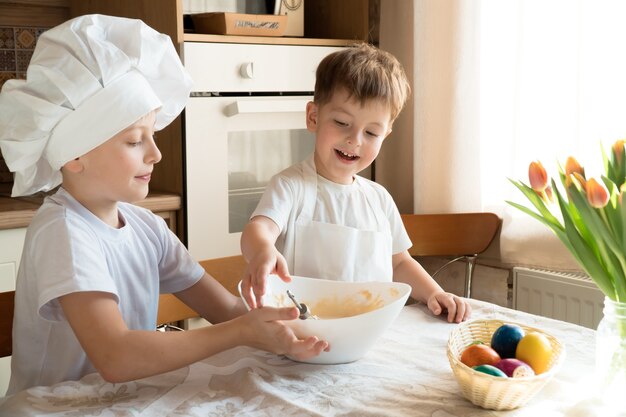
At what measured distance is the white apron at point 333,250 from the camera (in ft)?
4.65

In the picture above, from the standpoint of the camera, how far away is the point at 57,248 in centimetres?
111

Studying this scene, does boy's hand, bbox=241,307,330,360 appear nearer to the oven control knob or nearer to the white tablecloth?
the white tablecloth

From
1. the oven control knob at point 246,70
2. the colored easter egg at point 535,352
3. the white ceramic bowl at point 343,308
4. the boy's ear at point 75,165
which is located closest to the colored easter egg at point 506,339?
the colored easter egg at point 535,352

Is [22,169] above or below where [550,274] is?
above

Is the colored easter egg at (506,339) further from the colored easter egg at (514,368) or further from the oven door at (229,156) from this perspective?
the oven door at (229,156)

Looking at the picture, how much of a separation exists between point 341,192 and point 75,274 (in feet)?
1.84

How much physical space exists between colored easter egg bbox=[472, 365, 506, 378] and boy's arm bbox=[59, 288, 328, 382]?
0.19m

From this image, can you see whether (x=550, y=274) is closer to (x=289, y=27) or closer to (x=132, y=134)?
(x=289, y=27)

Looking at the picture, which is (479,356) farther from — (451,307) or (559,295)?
(559,295)

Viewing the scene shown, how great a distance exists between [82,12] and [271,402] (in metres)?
1.80

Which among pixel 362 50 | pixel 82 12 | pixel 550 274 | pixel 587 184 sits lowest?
pixel 550 274

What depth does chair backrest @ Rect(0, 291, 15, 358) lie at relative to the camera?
4.12 feet

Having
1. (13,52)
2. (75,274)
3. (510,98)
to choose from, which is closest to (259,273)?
(75,274)

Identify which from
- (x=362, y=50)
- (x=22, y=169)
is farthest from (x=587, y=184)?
(x=22, y=169)
